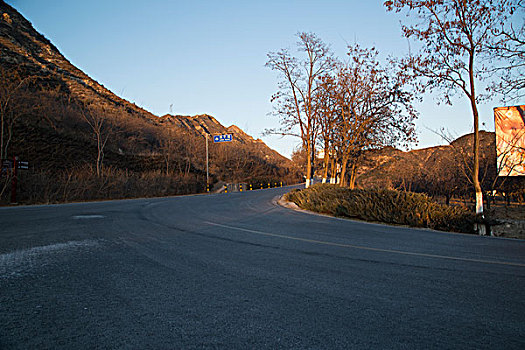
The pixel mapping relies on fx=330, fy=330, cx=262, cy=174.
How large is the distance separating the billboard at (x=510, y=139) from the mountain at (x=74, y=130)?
23.6 metres

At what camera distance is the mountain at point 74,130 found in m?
28.8

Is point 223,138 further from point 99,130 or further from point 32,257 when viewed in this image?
point 32,257

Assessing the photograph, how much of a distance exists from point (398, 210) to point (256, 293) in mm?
8494

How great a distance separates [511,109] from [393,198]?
9.46m

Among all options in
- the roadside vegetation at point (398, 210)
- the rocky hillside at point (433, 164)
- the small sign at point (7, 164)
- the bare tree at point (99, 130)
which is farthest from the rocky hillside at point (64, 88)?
the rocky hillside at point (433, 164)

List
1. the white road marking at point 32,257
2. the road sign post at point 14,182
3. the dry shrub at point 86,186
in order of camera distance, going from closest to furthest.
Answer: the white road marking at point 32,257, the road sign post at point 14,182, the dry shrub at point 86,186

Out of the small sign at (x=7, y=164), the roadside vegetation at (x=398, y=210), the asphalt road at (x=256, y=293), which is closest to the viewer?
the asphalt road at (x=256, y=293)

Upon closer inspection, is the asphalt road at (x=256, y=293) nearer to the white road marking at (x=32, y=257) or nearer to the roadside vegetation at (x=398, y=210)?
the white road marking at (x=32, y=257)

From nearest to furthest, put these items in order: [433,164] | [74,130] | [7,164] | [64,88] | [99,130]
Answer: [7,164] → [433,164] → [99,130] → [74,130] → [64,88]

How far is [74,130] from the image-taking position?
39.3 metres

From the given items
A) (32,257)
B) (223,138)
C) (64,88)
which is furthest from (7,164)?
(64,88)

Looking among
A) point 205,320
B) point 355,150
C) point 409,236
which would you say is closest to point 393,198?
point 409,236

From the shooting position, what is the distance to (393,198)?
11.6 metres

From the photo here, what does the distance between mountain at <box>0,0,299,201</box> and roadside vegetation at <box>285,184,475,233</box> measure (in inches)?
651
